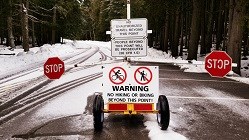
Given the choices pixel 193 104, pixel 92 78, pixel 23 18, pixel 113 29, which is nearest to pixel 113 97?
pixel 113 29

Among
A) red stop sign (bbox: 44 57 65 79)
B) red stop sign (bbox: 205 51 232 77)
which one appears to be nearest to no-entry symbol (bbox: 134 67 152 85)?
red stop sign (bbox: 205 51 232 77)

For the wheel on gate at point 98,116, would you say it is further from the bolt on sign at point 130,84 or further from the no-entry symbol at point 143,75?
the no-entry symbol at point 143,75

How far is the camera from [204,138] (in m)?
6.40

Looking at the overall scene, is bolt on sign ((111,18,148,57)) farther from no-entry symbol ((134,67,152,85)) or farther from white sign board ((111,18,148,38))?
no-entry symbol ((134,67,152,85))

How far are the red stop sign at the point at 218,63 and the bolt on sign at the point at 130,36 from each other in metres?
1.34

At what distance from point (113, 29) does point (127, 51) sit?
0.53 metres

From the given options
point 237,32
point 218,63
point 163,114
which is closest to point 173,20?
point 237,32

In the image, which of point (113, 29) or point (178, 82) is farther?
point (178, 82)

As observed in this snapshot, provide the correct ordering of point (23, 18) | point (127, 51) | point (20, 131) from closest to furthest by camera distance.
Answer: point (20, 131) → point (127, 51) → point (23, 18)

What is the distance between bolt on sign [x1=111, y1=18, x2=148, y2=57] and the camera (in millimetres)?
7141

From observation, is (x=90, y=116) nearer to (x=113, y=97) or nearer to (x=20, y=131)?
(x=113, y=97)

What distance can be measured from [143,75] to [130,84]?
32cm

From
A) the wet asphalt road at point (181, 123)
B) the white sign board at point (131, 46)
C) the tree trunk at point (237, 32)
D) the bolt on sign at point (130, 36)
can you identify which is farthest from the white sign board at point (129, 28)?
the tree trunk at point (237, 32)

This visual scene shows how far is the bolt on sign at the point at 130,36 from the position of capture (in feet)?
23.4
